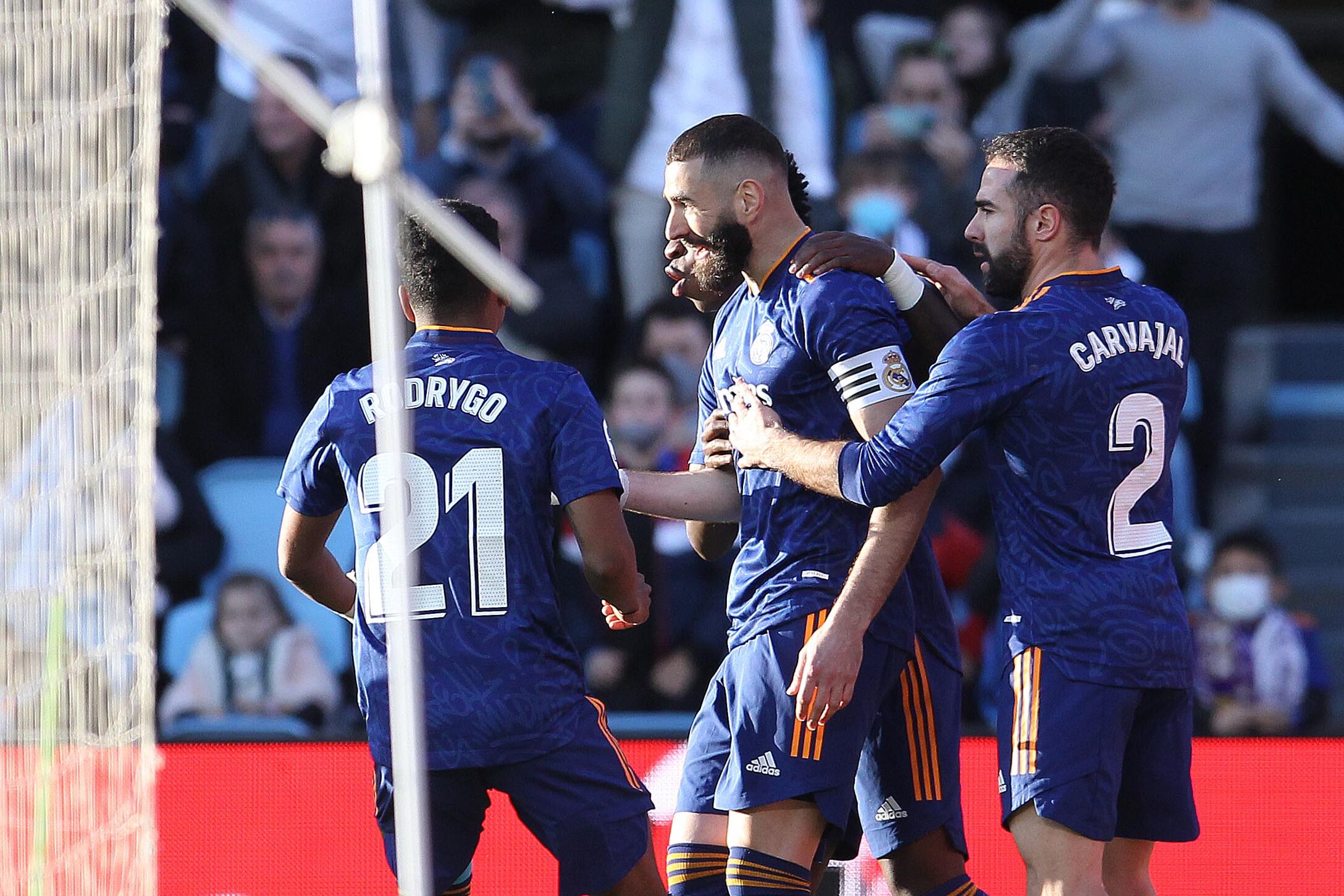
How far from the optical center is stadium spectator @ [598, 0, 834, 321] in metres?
7.30

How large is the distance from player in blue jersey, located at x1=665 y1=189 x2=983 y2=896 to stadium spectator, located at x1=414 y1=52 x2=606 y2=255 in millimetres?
3631

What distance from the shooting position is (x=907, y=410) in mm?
3479

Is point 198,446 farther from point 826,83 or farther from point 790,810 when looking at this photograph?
point 790,810

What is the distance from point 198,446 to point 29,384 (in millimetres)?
2653

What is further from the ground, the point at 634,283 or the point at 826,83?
the point at 826,83

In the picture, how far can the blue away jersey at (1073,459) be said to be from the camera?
11.3ft

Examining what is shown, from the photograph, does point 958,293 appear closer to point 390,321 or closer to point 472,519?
point 472,519

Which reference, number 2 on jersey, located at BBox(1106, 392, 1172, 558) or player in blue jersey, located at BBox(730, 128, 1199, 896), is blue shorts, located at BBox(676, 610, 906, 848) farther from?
number 2 on jersey, located at BBox(1106, 392, 1172, 558)

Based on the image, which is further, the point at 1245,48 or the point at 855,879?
the point at 1245,48

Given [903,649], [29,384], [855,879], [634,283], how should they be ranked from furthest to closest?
[634,283] → [29,384] → [855,879] → [903,649]

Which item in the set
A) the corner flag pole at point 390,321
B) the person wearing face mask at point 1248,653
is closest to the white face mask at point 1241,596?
the person wearing face mask at point 1248,653

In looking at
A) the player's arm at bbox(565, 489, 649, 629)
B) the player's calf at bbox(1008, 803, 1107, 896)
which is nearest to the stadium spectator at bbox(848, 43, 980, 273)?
the player's arm at bbox(565, 489, 649, 629)

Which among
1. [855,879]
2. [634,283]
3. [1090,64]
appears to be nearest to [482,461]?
[855,879]

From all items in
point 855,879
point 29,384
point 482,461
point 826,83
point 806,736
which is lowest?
point 855,879
